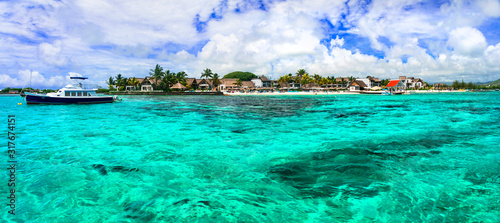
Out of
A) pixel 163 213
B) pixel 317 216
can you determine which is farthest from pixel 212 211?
pixel 317 216

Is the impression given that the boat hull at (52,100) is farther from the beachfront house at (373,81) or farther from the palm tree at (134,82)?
the beachfront house at (373,81)

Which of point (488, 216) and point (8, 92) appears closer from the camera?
point (488, 216)

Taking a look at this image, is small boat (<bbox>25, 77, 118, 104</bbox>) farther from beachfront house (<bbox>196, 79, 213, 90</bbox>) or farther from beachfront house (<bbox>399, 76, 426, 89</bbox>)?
beachfront house (<bbox>399, 76, 426, 89</bbox>)

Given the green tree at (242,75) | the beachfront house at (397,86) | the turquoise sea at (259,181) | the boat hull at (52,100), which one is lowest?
the turquoise sea at (259,181)

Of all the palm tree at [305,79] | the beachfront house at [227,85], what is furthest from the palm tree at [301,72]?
the beachfront house at [227,85]

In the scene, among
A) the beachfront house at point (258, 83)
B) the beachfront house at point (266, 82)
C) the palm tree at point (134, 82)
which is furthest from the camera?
the beachfront house at point (266, 82)

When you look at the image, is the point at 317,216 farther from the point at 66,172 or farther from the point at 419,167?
the point at 66,172

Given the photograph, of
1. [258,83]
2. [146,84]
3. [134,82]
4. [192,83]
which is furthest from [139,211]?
[258,83]

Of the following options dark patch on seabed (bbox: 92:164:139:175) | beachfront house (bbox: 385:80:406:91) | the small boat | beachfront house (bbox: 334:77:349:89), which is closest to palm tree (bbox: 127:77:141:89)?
the small boat

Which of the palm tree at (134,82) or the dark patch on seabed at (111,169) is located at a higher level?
the palm tree at (134,82)

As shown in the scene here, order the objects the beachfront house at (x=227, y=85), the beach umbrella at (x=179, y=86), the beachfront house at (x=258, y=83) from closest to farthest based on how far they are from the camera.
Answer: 1. the beach umbrella at (x=179, y=86)
2. the beachfront house at (x=227, y=85)
3. the beachfront house at (x=258, y=83)

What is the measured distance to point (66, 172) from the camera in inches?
265

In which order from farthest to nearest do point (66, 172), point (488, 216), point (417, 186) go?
point (66, 172), point (417, 186), point (488, 216)

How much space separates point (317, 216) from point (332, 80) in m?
121
